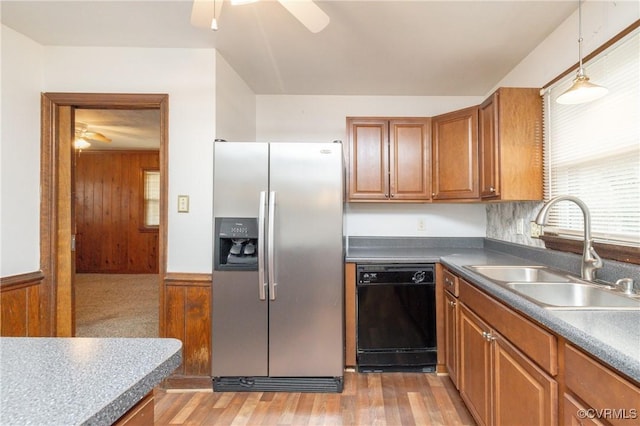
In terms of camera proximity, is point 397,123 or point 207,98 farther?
point 397,123

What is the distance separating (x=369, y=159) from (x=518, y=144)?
1.10 m

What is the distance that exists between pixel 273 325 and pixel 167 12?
2.08 m

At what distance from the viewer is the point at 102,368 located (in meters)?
0.66

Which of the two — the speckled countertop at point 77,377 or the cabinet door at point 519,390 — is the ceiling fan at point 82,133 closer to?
the speckled countertop at point 77,377

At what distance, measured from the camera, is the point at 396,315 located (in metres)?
2.31

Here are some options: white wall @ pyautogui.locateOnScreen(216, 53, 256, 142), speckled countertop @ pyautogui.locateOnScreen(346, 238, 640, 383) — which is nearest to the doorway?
white wall @ pyautogui.locateOnScreen(216, 53, 256, 142)

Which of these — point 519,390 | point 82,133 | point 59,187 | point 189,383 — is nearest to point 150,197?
point 82,133

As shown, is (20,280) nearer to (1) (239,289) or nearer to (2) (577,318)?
(1) (239,289)

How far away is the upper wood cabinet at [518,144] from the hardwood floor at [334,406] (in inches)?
56.1

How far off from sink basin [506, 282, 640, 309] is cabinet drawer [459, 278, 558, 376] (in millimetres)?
123

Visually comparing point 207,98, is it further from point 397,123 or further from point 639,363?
point 639,363

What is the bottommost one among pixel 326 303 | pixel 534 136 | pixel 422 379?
pixel 422 379

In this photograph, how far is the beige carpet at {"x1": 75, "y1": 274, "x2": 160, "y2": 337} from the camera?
3053 mm

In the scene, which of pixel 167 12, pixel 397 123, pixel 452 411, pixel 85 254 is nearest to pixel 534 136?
pixel 397 123
